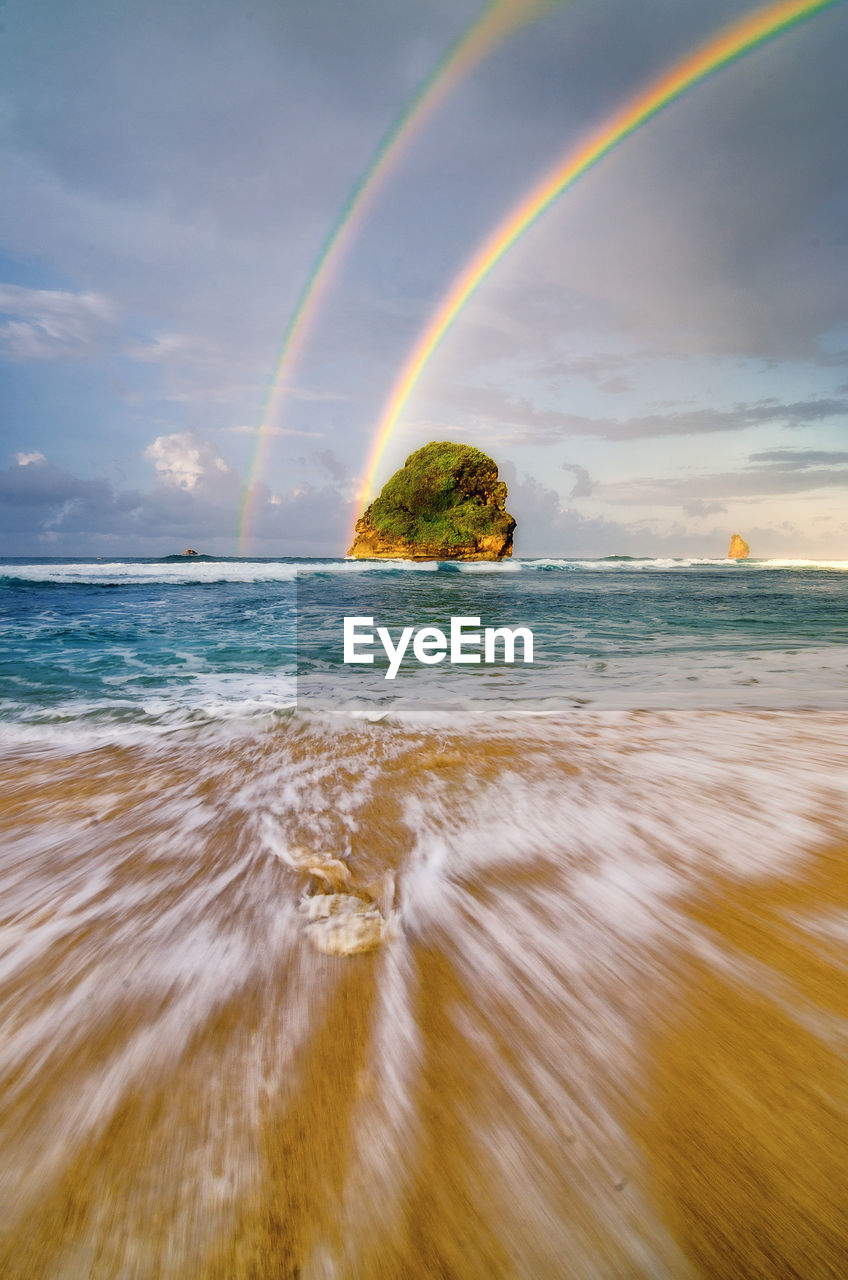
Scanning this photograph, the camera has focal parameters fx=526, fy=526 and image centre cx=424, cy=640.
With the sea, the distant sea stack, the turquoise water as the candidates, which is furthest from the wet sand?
the distant sea stack

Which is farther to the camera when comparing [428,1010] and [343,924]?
[343,924]

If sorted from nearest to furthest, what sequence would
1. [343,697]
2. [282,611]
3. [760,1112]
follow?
1. [760,1112]
2. [343,697]
3. [282,611]

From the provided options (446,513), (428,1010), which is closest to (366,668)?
(428,1010)

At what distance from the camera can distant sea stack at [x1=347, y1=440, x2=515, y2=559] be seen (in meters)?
50.1

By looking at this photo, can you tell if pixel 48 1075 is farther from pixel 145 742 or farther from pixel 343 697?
pixel 343 697

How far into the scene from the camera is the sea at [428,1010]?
0.73 metres

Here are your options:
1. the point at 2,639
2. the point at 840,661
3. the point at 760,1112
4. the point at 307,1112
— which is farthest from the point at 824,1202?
the point at 2,639

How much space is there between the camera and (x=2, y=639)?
7418 millimetres

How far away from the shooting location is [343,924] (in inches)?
56.6

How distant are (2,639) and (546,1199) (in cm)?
907

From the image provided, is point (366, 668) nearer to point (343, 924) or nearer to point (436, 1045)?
point (343, 924)

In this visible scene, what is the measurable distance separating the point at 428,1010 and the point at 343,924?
38 centimetres

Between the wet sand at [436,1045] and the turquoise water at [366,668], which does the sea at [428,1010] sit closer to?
the wet sand at [436,1045]

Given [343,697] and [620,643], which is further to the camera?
[620,643]
